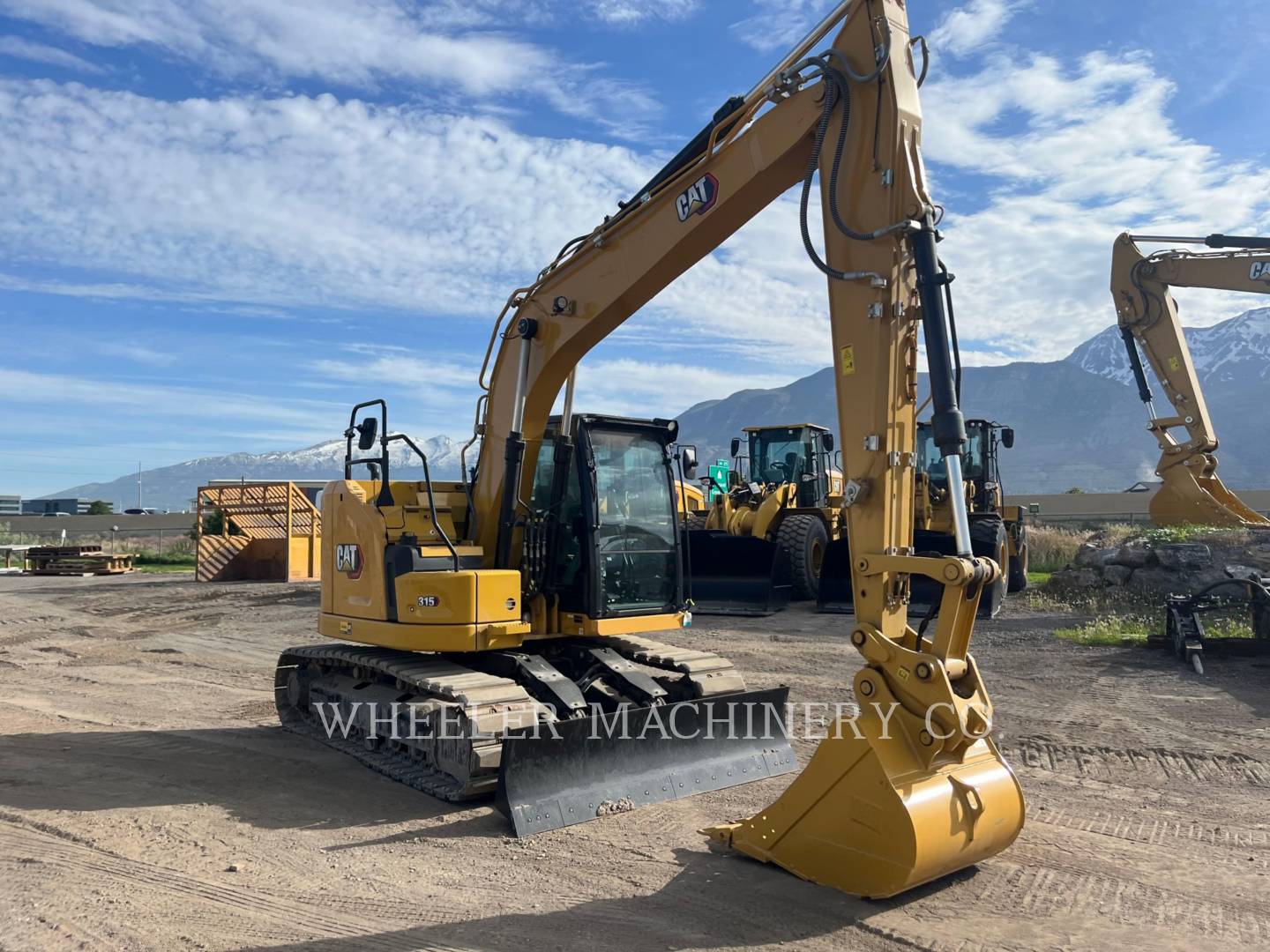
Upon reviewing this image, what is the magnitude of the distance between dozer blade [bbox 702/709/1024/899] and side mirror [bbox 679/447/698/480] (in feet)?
9.36

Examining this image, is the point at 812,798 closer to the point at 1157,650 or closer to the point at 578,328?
the point at 578,328

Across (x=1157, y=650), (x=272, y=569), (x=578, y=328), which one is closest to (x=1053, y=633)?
(x=1157, y=650)

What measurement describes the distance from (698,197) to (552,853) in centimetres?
389

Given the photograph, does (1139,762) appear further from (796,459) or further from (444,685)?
(796,459)

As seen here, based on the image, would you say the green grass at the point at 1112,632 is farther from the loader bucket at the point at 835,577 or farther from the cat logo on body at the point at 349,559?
the cat logo on body at the point at 349,559

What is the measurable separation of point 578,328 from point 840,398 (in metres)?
2.33

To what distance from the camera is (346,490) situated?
25.5 feet

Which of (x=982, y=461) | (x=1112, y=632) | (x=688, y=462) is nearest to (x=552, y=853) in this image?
(x=688, y=462)

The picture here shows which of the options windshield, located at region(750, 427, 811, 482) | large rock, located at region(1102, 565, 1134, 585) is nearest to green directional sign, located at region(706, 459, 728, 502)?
windshield, located at region(750, 427, 811, 482)

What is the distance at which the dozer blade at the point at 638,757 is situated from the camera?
5980 millimetres

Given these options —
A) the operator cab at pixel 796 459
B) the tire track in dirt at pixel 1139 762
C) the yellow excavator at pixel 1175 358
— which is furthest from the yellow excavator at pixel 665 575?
the yellow excavator at pixel 1175 358

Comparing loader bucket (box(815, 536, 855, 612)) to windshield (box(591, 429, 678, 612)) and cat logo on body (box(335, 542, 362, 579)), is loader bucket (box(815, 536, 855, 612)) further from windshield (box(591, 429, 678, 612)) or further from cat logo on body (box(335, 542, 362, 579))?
cat logo on body (box(335, 542, 362, 579))

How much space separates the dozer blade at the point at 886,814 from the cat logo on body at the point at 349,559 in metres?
3.83

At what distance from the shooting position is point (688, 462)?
24.7 feet
